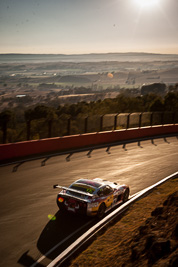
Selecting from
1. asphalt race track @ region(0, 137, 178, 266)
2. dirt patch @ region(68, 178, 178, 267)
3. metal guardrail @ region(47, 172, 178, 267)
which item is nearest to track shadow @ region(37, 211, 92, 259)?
asphalt race track @ region(0, 137, 178, 266)

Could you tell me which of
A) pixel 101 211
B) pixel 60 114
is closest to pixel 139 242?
pixel 101 211

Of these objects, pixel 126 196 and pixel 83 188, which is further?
pixel 126 196

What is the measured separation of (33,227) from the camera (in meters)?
9.70

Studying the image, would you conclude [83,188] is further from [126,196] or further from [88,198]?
[126,196]

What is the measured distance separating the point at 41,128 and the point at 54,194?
348 inches

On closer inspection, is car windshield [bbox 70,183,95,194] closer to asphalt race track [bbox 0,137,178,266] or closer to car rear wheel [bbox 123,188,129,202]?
asphalt race track [bbox 0,137,178,266]

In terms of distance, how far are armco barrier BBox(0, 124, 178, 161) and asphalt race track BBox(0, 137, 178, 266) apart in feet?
5.05

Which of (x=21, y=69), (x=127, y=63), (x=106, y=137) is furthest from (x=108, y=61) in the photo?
(x=106, y=137)

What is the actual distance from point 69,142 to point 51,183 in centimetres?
769

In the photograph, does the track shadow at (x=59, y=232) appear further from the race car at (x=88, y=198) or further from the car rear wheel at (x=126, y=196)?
the car rear wheel at (x=126, y=196)

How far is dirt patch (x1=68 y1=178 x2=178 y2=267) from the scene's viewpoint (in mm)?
6121

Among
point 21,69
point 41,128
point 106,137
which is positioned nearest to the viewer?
point 41,128

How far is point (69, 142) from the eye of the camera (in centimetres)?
2128

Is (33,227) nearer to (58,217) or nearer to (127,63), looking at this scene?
(58,217)
